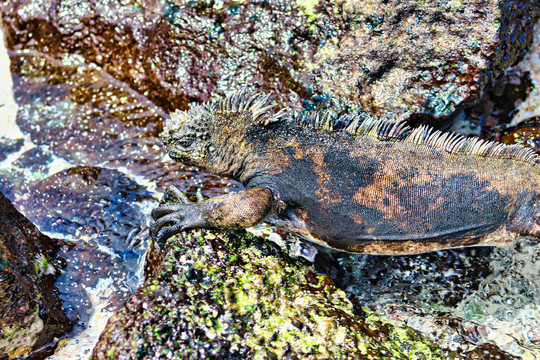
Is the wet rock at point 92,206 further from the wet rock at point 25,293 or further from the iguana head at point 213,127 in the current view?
the iguana head at point 213,127

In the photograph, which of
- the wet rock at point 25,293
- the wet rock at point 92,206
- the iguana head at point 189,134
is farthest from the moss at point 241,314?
the wet rock at point 92,206

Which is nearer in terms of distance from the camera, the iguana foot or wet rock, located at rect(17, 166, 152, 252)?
the iguana foot

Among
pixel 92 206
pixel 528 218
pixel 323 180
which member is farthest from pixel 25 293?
pixel 528 218

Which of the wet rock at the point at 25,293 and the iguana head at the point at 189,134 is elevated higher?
the iguana head at the point at 189,134

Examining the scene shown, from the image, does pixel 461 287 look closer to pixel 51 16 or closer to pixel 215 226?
pixel 215 226

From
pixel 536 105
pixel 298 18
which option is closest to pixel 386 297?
pixel 536 105

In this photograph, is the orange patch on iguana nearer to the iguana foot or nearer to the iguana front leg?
the iguana front leg

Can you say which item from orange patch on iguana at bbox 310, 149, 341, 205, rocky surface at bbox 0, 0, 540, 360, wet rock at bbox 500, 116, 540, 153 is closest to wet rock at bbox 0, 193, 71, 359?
rocky surface at bbox 0, 0, 540, 360

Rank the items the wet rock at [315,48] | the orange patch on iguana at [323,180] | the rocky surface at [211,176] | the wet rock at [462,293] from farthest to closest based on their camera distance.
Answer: the wet rock at [315,48]
the orange patch on iguana at [323,180]
the wet rock at [462,293]
the rocky surface at [211,176]

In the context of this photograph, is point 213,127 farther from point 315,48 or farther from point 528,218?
point 528,218
